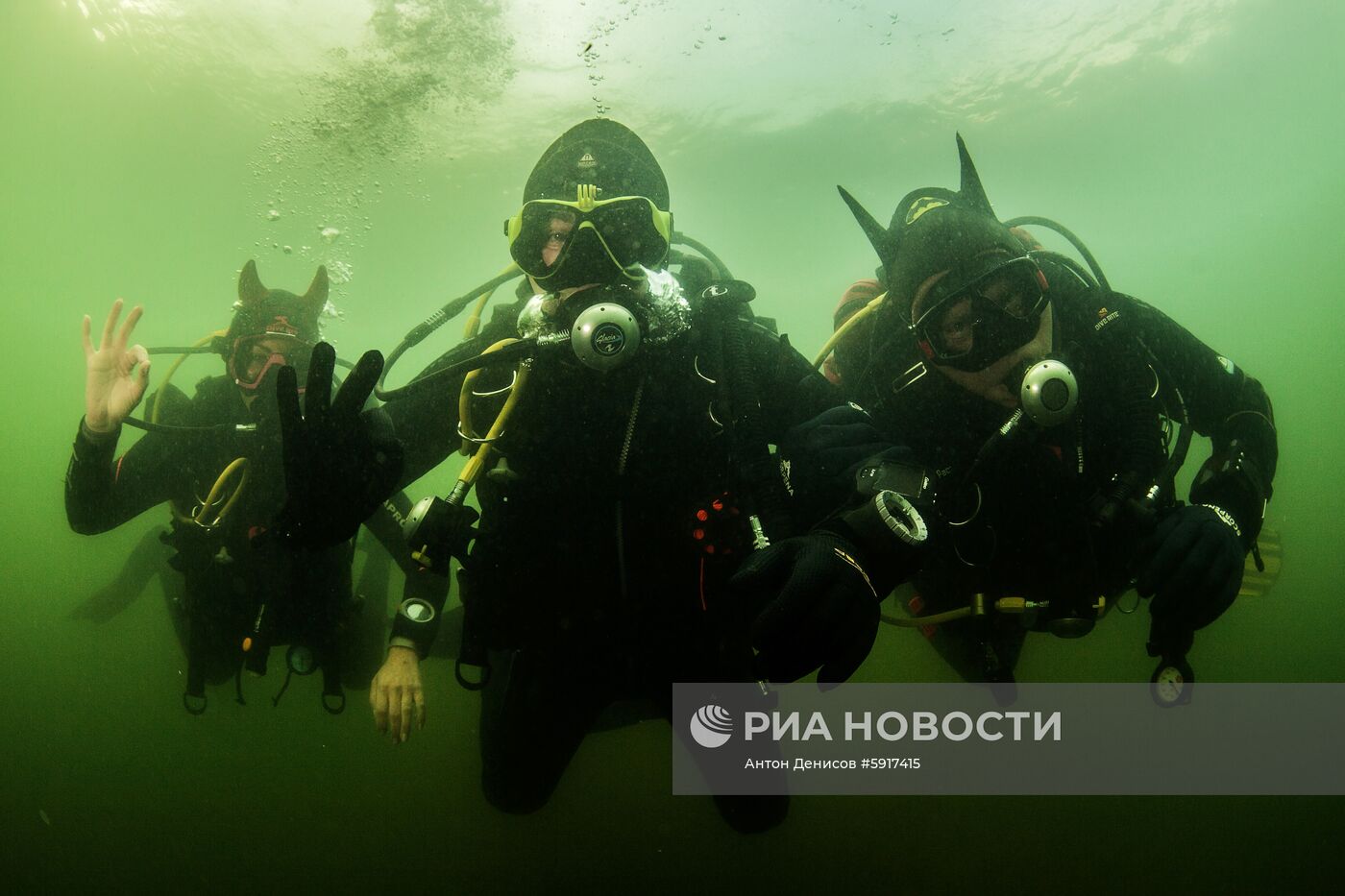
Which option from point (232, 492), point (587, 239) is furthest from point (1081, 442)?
point (232, 492)

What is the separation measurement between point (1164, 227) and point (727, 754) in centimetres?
2652

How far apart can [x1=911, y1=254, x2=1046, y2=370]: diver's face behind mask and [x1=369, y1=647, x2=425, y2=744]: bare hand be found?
3.25 metres

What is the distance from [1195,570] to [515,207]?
1653 cm

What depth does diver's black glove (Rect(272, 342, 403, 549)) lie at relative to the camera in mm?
1869

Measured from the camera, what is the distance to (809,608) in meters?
1.76

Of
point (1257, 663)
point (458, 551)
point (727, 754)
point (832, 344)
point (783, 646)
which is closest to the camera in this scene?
point (783, 646)

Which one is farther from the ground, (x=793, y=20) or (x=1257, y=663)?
(x=793, y=20)

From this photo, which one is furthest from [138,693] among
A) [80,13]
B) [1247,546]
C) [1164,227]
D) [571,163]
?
[1164,227]

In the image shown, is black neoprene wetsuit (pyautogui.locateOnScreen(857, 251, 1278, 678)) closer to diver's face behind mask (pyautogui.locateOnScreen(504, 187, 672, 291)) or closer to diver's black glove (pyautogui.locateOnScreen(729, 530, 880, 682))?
diver's black glove (pyautogui.locateOnScreen(729, 530, 880, 682))

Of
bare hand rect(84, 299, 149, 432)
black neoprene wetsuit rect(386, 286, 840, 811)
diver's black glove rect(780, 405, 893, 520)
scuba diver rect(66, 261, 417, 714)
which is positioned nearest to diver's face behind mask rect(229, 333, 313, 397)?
scuba diver rect(66, 261, 417, 714)

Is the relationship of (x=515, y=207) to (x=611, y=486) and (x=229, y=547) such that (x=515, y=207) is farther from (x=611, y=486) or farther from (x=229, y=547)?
(x=611, y=486)

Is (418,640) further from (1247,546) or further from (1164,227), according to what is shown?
(1164,227)

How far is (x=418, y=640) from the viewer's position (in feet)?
10.4

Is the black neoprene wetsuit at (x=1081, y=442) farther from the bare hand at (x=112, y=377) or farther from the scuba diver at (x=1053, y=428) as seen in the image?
the bare hand at (x=112, y=377)
